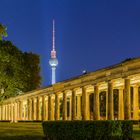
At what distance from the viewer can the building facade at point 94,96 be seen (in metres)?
47.8

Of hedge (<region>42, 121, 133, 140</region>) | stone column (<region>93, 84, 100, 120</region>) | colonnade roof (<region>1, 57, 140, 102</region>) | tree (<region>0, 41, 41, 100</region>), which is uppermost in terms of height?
tree (<region>0, 41, 41, 100</region>)

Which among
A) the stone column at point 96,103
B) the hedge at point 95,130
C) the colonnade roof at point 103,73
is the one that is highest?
the colonnade roof at point 103,73

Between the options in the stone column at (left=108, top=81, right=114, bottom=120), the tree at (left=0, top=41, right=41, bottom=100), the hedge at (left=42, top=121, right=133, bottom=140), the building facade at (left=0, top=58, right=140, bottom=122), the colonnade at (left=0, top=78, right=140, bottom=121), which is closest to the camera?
the hedge at (left=42, top=121, right=133, bottom=140)

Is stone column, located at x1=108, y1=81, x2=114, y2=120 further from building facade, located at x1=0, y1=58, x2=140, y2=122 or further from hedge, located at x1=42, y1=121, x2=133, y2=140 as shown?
hedge, located at x1=42, y1=121, x2=133, y2=140

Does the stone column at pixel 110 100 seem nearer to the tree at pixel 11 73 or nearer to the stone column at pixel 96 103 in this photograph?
the stone column at pixel 96 103

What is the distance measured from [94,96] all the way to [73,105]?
9.50 metres

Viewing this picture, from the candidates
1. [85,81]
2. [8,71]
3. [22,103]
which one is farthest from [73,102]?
[22,103]

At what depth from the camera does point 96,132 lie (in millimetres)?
22109

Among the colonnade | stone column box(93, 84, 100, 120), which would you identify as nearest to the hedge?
the colonnade

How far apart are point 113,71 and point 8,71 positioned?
112ft

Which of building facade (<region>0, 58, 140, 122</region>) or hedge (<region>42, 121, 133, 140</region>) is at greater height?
building facade (<region>0, 58, 140, 122</region>)

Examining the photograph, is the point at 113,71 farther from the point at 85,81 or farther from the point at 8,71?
the point at 8,71

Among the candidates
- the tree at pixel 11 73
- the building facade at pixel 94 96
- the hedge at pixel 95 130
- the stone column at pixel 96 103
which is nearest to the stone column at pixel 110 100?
the building facade at pixel 94 96

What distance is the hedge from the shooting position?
21798mm
